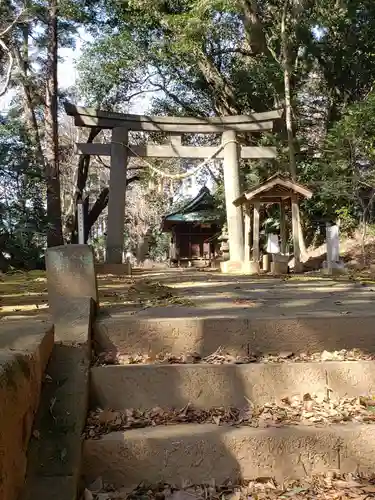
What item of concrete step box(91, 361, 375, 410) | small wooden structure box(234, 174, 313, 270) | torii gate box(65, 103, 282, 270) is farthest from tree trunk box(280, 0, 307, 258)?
concrete step box(91, 361, 375, 410)

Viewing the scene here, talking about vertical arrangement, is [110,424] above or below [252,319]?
below

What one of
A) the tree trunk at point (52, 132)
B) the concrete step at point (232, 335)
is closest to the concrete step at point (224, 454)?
the concrete step at point (232, 335)

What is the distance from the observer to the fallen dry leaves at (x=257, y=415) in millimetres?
2287

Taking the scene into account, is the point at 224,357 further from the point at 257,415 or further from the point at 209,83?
the point at 209,83

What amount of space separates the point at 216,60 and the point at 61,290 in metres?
16.5

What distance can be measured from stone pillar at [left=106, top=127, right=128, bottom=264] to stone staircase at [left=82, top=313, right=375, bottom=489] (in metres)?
7.67

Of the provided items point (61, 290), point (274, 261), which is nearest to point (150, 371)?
point (61, 290)

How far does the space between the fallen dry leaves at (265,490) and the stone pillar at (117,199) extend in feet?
28.8

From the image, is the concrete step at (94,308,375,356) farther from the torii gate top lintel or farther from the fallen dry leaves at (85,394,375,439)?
the torii gate top lintel

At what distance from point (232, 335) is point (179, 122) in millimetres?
9665

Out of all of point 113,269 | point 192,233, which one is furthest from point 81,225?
point 192,233

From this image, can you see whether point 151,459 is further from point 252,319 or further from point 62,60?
point 62,60

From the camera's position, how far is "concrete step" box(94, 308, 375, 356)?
2.84m

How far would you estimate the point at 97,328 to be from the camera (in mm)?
2883
